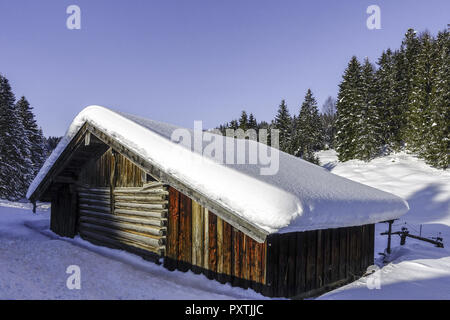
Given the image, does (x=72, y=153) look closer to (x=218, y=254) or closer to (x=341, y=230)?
(x=218, y=254)

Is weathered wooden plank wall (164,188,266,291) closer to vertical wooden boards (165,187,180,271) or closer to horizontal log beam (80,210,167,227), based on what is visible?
vertical wooden boards (165,187,180,271)

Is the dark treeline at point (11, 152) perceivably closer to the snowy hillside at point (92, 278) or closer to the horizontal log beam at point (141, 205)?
the snowy hillside at point (92, 278)

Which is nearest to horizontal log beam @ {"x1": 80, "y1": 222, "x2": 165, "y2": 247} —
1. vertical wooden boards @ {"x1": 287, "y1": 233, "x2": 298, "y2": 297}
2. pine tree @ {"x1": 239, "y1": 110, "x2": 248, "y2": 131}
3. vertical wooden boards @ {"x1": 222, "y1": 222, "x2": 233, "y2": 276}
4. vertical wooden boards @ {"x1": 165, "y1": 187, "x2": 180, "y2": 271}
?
vertical wooden boards @ {"x1": 165, "y1": 187, "x2": 180, "y2": 271}

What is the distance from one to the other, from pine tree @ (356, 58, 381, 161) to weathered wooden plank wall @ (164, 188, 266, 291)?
112 ft

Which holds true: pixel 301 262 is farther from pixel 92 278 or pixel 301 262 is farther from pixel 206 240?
pixel 92 278

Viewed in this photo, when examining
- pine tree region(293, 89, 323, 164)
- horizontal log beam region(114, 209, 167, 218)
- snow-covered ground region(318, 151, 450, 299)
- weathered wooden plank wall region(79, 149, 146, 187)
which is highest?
pine tree region(293, 89, 323, 164)

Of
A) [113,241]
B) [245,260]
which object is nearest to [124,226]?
[113,241]

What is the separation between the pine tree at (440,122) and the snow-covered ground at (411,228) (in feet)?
4.99

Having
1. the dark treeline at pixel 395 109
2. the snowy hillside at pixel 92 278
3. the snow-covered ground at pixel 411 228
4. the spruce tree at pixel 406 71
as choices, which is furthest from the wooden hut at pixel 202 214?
the spruce tree at pixel 406 71

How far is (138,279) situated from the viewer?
265 inches

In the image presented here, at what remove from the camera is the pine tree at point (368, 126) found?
3591 cm

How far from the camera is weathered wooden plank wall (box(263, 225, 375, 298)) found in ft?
19.9

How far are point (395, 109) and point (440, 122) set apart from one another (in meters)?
11.5

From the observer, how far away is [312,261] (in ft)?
23.0
